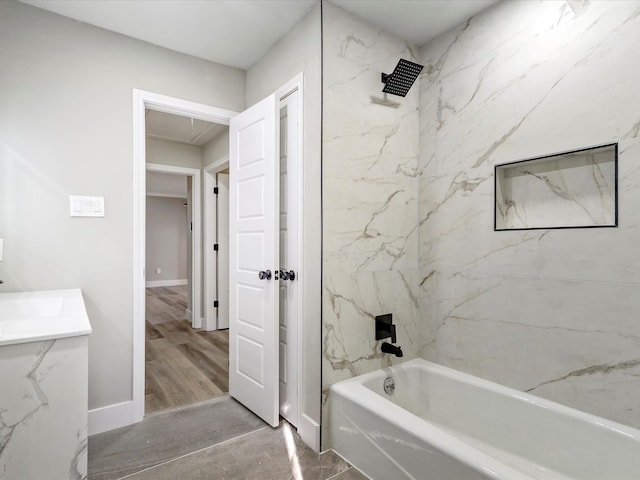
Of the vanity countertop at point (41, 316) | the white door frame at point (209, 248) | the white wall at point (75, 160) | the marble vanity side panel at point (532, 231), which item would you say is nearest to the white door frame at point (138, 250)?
the white wall at point (75, 160)

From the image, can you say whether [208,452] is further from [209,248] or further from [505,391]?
[209,248]

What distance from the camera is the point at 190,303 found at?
483 centimetres

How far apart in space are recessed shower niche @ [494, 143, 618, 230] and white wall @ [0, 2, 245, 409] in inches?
89.5

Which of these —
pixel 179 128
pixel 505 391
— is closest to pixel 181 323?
pixel 179 128

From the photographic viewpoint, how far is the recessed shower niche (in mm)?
1569

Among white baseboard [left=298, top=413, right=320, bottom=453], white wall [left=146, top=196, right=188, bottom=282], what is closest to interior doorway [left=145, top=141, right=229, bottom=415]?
white wall [left=146, top=196, right=188, bottom=282]

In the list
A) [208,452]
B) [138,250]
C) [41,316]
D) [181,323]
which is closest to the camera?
[41,316]

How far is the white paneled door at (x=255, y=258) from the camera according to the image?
6.97 feet

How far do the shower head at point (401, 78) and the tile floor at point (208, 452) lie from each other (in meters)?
2.15

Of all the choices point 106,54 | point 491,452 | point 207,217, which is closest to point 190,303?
point 207,217

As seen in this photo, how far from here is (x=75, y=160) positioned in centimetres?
207

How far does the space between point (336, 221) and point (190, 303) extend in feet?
11.7

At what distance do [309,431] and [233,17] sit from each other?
248 centimetres

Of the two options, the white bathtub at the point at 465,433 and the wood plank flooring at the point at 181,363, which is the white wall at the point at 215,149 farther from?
the white bathtub at the point at 465,433
